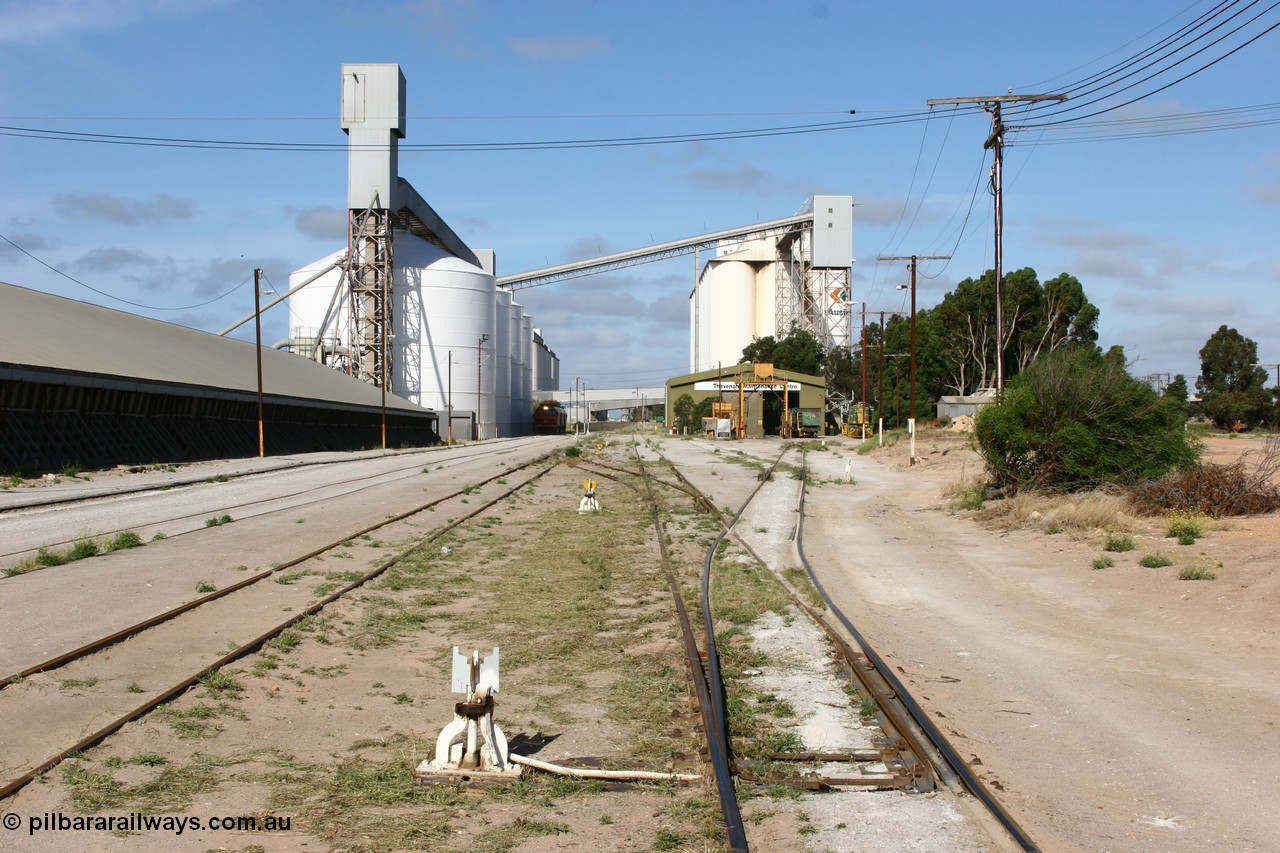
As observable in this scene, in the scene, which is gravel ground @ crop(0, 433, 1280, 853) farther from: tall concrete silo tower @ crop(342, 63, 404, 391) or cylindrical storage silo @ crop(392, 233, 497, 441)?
cylindrical storage silo @ crop(392, 233, 497, 441)

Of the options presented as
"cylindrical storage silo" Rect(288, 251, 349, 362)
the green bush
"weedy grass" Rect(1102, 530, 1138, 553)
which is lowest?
"weedy grass" Rect(1102, 530, 1138, 553)

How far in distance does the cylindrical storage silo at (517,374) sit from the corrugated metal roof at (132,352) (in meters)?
54.4

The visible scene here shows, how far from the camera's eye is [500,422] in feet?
352

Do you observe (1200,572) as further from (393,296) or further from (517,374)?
(517,374)

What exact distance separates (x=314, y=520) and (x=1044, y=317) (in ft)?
214

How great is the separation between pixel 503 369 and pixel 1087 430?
87752 mm

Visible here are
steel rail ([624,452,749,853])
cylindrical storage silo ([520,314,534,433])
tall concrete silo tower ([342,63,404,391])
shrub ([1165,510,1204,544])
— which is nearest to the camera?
steel rail ([624,452,749,853])

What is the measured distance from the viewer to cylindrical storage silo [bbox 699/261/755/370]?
127062 mm

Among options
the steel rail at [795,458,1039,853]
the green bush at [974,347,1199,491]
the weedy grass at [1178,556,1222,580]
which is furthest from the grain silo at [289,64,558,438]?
the steel rail at [795,458,1039,853]

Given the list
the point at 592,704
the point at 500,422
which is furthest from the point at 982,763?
the point at 500,422

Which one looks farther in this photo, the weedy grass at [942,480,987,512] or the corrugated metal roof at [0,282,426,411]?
the corrugated metal roof at [0,282,426,411]

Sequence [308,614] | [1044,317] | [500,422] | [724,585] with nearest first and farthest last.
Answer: [308,614] → [724,585] → [1044,317] → [500,422]

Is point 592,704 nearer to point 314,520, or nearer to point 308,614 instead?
point 308,614

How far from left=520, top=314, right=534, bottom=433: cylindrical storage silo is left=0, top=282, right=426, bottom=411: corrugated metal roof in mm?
62529
